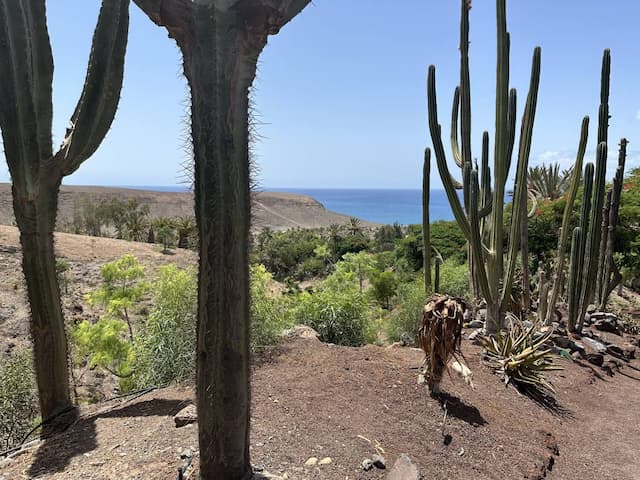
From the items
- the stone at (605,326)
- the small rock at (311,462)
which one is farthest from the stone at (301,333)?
the stone at (605,326)

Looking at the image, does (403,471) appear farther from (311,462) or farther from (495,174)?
(495,174)

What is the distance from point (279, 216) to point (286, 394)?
8493cm

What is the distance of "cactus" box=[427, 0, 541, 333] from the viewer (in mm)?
6875

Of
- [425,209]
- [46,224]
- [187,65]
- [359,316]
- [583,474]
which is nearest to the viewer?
[187,65]

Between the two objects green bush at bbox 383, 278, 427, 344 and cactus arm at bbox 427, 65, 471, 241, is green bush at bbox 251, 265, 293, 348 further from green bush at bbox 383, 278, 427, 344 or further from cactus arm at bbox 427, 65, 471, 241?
cactus arm at bbox 427, 65, 471, 241

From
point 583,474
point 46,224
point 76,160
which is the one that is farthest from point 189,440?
Answer: point 583,474

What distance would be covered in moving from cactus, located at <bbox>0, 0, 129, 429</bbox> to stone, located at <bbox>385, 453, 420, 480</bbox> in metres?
3.36

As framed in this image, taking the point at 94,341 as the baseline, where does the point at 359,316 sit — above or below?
above

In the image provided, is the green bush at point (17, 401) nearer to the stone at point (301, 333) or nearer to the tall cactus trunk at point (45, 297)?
the tall cactus trunk at point (45, 297)

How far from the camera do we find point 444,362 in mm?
4719

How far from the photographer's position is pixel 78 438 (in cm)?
418

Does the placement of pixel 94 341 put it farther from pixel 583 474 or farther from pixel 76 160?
pixel 583 474

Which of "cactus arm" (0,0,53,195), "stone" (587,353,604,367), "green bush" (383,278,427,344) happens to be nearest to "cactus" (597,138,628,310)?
"stone" (587,353,604,367)

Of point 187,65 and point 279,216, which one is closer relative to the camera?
point 187,65
